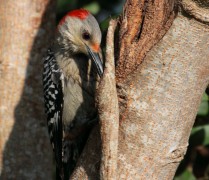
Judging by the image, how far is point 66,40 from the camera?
3.93 metres

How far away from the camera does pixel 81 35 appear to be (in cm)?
389

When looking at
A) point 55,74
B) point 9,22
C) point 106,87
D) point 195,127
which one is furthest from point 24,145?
point 106,87

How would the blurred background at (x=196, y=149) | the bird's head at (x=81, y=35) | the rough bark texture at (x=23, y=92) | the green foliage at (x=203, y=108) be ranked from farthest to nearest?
the rough bark texture at (x=23, y=92), the blurred background at (x=196, y=149), the green foliage at (x=203, y=108), the bird's head at (x=81, y=35)

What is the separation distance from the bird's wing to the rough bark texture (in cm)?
32

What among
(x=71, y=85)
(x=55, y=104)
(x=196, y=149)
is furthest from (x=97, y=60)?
(x=196, y=149)

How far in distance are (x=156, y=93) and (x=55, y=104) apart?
1617 millimetres

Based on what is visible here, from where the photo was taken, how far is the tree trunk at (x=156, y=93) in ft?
8.00

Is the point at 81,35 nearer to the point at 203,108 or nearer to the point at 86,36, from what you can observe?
the point at 86,36

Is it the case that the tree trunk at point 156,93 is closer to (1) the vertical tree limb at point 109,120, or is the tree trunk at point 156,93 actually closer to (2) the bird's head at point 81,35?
(1) the vertical tree limb at point 109,120

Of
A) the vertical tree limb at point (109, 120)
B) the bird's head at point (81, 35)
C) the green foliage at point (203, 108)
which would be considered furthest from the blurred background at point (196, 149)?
the vertical tree limb at point (109, 120)

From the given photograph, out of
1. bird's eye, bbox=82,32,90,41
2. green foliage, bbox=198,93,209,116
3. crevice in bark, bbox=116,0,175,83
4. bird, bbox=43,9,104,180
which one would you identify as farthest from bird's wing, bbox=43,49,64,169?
crevice in bark, bbox=116,0,175,83

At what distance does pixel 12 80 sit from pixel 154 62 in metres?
2.03

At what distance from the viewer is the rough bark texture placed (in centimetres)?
420

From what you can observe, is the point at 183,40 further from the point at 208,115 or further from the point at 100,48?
the point at 208,115
